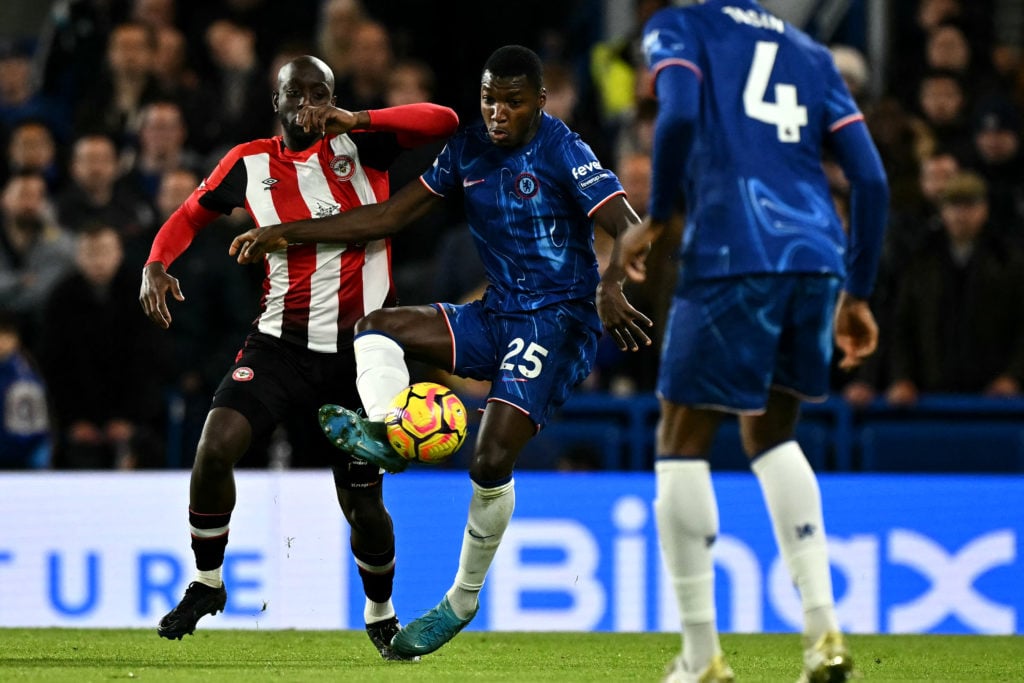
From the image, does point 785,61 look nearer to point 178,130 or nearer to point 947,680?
point 947,680

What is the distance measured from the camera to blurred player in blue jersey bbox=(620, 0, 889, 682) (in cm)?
470

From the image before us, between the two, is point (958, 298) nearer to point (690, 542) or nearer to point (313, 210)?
point (313, 210)

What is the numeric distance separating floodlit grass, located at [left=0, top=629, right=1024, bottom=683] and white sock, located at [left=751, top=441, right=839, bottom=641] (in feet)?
3.52

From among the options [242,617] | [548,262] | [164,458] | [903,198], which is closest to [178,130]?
[164,458]

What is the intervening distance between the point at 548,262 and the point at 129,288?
443 centimetres

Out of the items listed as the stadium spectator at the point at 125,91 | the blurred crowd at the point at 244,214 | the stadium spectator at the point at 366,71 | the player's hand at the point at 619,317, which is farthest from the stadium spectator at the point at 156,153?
the player's hand at the point at 619,317

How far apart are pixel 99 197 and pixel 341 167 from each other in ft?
14.7

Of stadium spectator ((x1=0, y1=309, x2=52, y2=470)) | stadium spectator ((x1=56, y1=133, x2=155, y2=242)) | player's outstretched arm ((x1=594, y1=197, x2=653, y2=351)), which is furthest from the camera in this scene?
stadium spectator ((x1=56, y1=133, x2=155, y2=242))

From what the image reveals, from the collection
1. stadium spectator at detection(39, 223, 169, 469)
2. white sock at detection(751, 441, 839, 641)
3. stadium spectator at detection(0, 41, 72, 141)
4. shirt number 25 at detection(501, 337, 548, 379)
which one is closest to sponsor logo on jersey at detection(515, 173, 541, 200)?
shirt number 25 at detection(501, 337, 548, 379)

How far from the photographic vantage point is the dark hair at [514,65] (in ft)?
19.6

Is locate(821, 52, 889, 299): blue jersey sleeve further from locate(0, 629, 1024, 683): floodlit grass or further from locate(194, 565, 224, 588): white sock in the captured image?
locate(194, 565, 224, 588): white sock

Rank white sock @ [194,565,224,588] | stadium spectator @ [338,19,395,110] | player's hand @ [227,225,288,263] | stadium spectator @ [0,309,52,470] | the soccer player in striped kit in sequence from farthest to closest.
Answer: stadium spectator @ [338,19,395,110], stadium spectator @ [0,309,52,470], white sock @ [194,565,224,588], the soccer player in striped kit, player's hand @ [227,225,288,263]

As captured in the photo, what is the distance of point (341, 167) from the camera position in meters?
6.66

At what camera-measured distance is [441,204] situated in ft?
20.6
